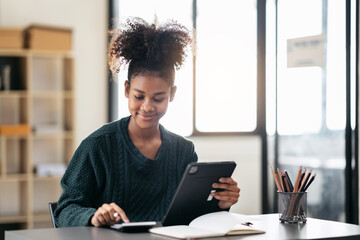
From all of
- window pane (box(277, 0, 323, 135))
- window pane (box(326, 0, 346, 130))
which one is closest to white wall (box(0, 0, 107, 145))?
window pane (box(277, 0, 323, 135))

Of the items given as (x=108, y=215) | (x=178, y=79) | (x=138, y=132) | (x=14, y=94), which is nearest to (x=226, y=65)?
(x=178, y=79)

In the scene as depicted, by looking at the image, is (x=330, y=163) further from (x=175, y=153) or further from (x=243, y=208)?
(x=243, y=208)

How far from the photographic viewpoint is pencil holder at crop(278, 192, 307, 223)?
1920mm

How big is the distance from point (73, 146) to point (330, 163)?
2.57 m

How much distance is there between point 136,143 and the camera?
2.12 meters

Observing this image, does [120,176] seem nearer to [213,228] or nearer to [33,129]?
[213,228]

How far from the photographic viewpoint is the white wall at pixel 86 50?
553 cm

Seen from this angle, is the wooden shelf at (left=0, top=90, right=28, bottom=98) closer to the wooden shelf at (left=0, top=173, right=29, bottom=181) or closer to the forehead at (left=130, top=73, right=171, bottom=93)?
the wooden shelf at (left=0, top=173, right=29, bottom=181)

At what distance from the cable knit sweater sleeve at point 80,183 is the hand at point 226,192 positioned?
41 centimetres

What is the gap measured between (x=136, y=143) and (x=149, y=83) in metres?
0.23

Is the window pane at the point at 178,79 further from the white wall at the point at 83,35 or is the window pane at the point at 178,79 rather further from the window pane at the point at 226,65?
the white wall at the point at 83,35

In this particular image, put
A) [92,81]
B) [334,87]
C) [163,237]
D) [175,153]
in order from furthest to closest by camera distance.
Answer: [92,81]
[334,87]
[175,153]
[163,237]

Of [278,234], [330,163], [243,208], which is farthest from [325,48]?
[243,208]

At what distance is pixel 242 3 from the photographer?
6.20 meters
